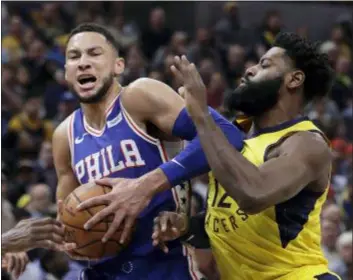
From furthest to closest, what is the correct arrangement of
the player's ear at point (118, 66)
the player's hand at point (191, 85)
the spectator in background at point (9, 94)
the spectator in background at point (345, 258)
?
the spectator in background at point (9, 94) → the spectator in background at point (345, 258) → the player's ear at point (118, 66) → the player's hand at point (191, 85)

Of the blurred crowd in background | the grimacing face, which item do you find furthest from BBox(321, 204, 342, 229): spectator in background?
the grimacing face

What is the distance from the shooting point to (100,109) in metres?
4.80

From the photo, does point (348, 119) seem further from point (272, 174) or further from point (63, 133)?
point (272, 174)

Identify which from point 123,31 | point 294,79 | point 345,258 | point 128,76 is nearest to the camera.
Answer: point 294,79

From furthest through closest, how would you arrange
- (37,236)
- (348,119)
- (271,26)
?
(271,26) → (348,119) → (37,236)

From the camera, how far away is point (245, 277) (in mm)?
4684

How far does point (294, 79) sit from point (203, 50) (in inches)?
284

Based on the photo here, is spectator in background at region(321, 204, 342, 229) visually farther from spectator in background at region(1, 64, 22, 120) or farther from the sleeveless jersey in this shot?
the sleeveless jersey

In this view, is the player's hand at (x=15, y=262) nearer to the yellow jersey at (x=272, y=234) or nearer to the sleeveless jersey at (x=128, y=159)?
the sleeveless jersey at (x=128, y=159)

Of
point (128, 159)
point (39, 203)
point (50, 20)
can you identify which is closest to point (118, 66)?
point (128, 159)

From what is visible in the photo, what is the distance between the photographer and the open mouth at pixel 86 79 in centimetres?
471

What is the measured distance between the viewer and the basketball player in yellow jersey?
4168mm

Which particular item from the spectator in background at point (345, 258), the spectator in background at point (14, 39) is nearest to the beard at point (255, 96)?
the spectator in background at point (345, 258)

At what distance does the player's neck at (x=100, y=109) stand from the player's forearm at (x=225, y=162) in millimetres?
749
